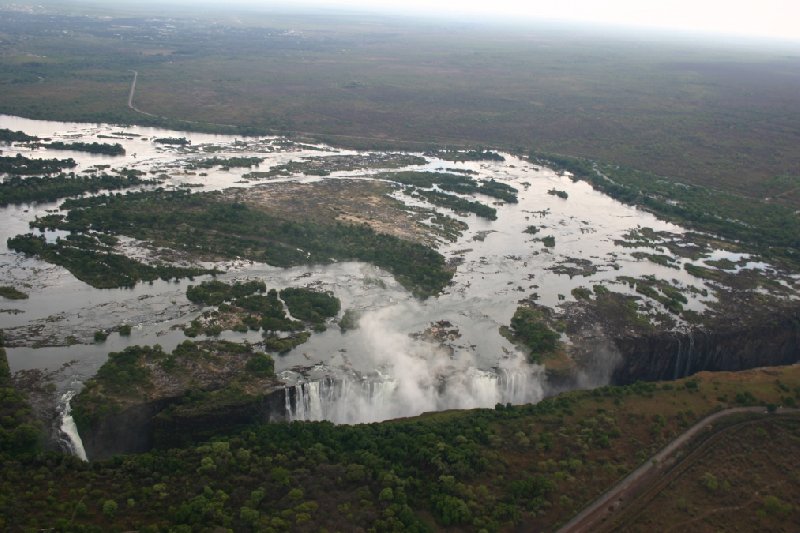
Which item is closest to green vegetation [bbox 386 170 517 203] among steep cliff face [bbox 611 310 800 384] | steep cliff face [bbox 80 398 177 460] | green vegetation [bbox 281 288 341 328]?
steep cliff face [bbox 611 310 800 384]

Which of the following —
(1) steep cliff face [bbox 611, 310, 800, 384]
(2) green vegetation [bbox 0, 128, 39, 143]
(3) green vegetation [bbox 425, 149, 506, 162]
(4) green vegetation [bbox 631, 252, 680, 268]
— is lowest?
(1) steep cliff face [bbox 611, 310, 800, 384]

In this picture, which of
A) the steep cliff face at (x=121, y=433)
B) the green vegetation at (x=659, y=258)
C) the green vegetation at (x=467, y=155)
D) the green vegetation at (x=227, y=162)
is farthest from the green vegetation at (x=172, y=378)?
the green vegetation at (x=467, y=155)

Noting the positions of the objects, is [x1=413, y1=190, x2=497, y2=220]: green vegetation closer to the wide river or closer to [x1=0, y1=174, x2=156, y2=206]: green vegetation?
the wide river

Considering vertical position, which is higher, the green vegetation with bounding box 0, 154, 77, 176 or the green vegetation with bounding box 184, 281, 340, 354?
the green vegetation with bounding box 0, 154, 77, 176

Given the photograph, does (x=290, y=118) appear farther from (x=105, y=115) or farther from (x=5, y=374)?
(x=5, y=374)

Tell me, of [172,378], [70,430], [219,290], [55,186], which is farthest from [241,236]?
[70,430]
